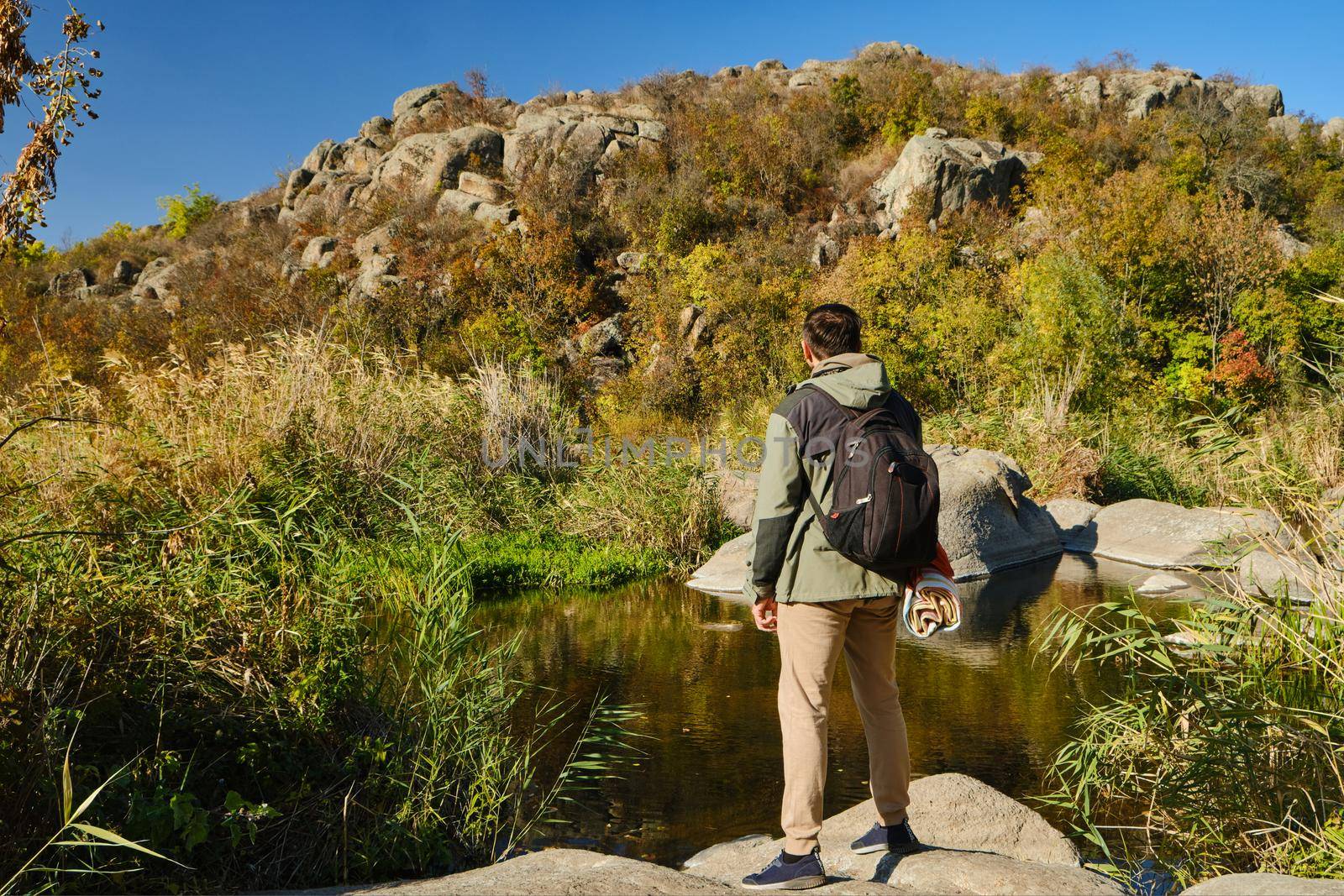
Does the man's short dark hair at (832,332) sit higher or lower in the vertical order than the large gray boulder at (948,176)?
lower

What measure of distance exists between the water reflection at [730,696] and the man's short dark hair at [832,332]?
2.15 m

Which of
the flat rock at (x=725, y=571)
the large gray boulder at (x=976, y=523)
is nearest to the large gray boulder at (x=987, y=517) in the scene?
the large gray boulder at (x=976, y=523)

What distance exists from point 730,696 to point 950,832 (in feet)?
8.47

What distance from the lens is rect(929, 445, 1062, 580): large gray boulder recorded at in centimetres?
1028

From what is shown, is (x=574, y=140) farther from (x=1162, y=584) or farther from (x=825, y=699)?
(x=825, y=699)

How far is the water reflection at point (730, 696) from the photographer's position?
4398 mm

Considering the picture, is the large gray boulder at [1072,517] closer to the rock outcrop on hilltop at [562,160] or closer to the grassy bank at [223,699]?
the grassy bank at [223,699]

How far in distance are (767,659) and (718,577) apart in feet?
8.77

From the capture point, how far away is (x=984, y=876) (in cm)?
286

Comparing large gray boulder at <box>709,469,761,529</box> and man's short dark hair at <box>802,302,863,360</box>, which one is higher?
man's short dark hair at <box>802,302,863,360</box>

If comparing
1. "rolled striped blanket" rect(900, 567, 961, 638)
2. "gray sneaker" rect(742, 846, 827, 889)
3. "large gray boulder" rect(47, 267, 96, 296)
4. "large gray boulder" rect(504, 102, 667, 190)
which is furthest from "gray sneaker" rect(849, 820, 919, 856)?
"large gray boulder" rect(47, 267, 96, 296)

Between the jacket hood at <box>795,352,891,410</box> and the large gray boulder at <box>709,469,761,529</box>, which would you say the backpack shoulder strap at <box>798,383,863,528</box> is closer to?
the jacket hood at <box>795,352,891,410</box>

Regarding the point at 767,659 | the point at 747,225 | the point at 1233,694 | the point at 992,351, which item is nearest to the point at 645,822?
the point at 1233,694

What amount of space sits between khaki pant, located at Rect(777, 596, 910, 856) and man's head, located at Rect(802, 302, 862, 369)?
2.67ft
